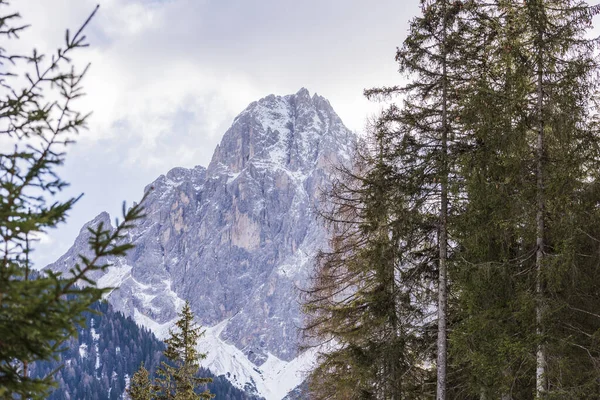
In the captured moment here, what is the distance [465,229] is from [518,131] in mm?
2007

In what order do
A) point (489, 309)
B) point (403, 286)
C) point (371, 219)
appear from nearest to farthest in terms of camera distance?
point (489, 309)
point (403, 286)
point (371, 219)

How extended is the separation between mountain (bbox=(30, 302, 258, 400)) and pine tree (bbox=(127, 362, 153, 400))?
13689 cm

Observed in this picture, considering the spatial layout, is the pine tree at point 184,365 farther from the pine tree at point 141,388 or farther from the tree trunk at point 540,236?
the tree trunk at point 540,236

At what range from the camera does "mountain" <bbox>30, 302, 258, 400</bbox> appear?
491 ft

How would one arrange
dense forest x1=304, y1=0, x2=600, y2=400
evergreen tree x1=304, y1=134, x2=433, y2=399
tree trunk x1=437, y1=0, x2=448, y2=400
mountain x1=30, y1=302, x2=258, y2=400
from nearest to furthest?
dense forest x1=304, y1=0, x2=600, y2=400 < tree trunk x1=437, y1=0, x2=448, y2=400 < evergreen tree x1=304, y1=134, x2=433, y2=399 < mountain x1=30, y1=302, x2=258, y2=400

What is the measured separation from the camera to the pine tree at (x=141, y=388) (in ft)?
71.8

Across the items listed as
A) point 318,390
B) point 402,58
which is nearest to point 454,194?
point 402,58

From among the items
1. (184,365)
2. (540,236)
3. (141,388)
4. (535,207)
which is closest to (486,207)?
(535,207)

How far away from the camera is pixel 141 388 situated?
73.7 feet

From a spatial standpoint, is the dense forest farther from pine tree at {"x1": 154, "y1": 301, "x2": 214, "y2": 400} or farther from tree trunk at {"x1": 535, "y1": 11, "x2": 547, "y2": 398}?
pine tree at {"x1": 154, "y1": 301, "x2": 214, "y2": 400}

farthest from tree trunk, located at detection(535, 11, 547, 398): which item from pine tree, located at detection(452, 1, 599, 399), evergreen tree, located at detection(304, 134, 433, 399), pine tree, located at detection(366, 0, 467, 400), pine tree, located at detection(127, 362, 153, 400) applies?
pine tree, located at detection(127, 362, 153, 400)

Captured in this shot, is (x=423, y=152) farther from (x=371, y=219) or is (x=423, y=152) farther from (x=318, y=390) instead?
(x=318, y=390)

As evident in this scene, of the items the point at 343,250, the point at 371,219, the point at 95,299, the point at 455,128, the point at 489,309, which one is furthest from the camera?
the point at 343,250

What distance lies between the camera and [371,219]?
12008 mm
